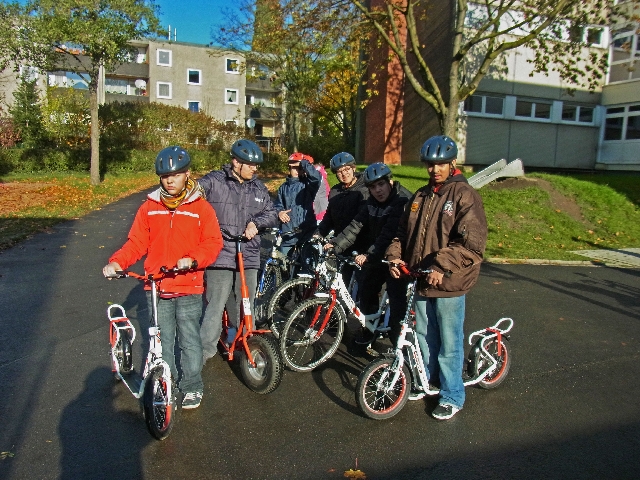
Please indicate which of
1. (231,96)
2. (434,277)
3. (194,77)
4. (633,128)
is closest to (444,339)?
(434,277)

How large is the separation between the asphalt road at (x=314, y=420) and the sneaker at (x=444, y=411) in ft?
0.22

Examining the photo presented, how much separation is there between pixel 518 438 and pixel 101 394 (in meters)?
3.17

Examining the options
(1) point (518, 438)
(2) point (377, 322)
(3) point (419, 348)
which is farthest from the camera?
(2) point (377, 322)

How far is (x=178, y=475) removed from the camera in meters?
3.53

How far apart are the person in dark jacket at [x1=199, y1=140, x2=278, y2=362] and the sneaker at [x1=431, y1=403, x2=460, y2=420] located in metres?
1.80

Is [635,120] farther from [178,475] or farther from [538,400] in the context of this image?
[178,475]

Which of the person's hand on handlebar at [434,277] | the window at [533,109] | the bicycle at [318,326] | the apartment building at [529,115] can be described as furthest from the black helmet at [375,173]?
the window at [533,109]

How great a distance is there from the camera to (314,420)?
437cm

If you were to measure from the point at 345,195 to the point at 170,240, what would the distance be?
8.95 feet

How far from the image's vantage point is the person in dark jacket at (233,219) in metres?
4.89

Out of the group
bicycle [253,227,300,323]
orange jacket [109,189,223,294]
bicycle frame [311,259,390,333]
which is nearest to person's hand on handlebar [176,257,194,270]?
orange jacket [109,189,223,294]

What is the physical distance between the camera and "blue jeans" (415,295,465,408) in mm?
4316

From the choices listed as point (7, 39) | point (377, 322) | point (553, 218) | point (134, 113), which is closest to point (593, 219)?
point (553, 218)

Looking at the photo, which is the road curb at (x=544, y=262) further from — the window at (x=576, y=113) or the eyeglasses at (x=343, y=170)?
the window at (x=576, y=113)
